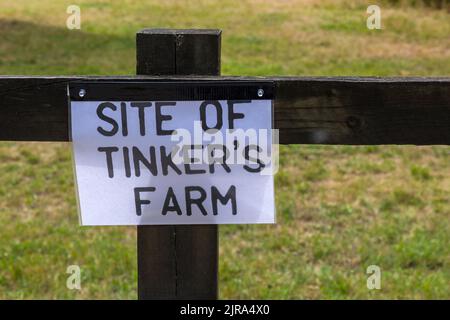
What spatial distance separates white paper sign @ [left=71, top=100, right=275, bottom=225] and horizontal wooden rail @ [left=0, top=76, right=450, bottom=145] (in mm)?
62

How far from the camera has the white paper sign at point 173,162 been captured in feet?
6.13

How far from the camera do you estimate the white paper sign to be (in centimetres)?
187

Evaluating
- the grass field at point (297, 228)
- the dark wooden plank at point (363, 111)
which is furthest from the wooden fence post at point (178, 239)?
the grass field at point (297, 228)

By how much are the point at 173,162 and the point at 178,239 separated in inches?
8.4

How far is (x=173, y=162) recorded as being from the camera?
74.2 inches

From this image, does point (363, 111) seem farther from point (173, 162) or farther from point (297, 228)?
point (297, 228)

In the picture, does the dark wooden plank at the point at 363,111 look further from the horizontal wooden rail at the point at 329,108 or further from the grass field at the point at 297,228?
the grass field at the point at 297,228

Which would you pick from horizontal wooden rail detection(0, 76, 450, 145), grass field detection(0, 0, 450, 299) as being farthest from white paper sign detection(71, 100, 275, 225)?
grass field detection(0, 0, 450, 299)

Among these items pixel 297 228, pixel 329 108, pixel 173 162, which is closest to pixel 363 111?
pixel 329 108

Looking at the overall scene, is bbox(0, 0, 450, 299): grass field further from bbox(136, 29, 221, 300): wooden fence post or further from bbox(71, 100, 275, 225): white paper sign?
bbox(71, 100, 275, 225): white paper sign

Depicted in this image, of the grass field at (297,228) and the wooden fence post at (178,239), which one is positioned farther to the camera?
the grass field at (297,228)

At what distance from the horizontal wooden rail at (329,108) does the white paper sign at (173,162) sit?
6 cm
